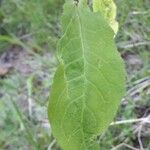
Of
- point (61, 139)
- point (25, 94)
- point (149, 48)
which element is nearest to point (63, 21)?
point (61, 139)

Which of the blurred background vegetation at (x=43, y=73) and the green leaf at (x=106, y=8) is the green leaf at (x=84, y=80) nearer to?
the green leaf at (x=106, y=8)

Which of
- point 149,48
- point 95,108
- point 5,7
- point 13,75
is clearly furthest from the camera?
point 5,7

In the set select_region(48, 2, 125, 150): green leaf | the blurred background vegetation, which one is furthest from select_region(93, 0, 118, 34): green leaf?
the blurred background vegetation

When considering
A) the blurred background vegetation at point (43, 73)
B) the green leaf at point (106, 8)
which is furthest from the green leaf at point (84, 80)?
the blurred background vegetation at point (43, 73)

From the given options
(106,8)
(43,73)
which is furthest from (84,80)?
(43,73)

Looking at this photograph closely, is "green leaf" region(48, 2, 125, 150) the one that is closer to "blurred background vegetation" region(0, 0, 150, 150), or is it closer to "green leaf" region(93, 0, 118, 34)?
"green leaf" region(93, 0, 118, 34)

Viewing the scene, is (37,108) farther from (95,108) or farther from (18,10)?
(95,108)
